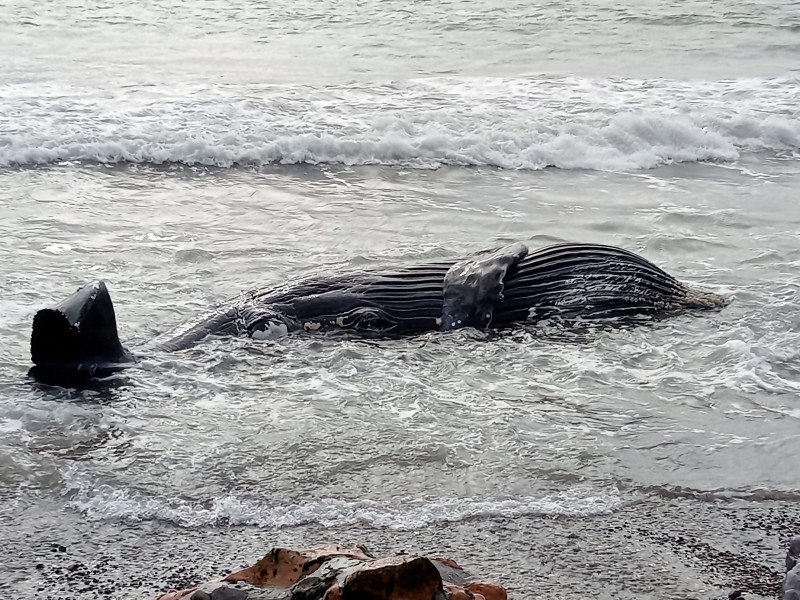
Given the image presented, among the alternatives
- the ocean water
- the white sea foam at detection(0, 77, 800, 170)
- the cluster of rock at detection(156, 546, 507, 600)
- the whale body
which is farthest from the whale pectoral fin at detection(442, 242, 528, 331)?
the white sea foam at detection(0, 77, 800, 170)

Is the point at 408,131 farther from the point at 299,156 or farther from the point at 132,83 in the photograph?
the point at 132,83

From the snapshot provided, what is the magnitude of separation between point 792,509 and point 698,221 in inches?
193

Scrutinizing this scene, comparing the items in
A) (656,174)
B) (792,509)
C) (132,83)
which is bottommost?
(792,509)

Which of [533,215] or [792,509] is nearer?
[792,509]

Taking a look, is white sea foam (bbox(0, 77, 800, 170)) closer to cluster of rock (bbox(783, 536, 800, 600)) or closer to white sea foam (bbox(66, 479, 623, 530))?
white sea foam (bbox(66, 479, 623, 530))

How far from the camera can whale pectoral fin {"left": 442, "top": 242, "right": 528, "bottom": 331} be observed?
22.3 feet

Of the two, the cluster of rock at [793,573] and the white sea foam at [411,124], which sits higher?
the white sea foam at [411,124]

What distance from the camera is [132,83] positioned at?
46.5 ft

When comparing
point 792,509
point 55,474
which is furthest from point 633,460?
point 55,474

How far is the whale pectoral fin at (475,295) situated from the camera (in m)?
6.79

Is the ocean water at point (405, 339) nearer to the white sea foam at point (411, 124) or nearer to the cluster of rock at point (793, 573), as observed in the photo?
the white sea foam at point (411, 124)

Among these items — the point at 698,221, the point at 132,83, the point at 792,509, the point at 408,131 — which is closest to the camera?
the point at 792,509

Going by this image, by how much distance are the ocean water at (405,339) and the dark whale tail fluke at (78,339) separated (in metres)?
0.15

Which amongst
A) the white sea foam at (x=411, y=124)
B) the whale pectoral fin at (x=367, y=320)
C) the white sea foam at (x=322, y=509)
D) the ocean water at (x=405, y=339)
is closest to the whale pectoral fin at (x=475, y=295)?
the ocean water at (x=405, y=339)
